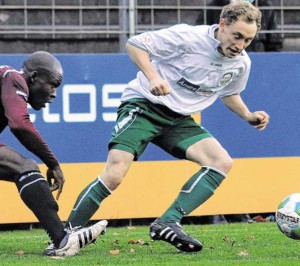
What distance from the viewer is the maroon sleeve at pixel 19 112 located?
6.76 m

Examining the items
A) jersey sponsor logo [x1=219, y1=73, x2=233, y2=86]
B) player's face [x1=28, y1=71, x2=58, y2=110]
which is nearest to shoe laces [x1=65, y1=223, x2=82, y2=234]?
player's face [x1=28, y1=71, x2=58, y2=110]

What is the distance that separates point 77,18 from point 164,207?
7.20ft

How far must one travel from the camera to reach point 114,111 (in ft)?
34.8

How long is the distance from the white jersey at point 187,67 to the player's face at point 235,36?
114 millimetres

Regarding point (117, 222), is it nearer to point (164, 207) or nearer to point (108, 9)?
point (164, 207)

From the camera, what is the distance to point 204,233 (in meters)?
9.52

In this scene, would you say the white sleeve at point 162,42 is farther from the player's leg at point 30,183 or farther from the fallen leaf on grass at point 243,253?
the fallen leaf on grass at point 243,253

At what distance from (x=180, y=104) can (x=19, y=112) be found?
1.45 meters

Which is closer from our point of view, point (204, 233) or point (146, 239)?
point (146, 239)

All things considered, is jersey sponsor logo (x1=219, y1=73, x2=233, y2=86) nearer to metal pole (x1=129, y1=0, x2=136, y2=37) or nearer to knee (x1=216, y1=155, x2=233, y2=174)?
knee (x1=216, y1=155, x2=233, y2=174)

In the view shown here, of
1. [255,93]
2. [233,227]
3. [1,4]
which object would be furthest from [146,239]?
[1,4]

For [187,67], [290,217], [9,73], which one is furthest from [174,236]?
[9,73]

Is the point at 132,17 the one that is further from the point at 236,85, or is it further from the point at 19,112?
the point at 19,112

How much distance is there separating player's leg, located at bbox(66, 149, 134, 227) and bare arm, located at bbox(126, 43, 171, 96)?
62 centimetres
